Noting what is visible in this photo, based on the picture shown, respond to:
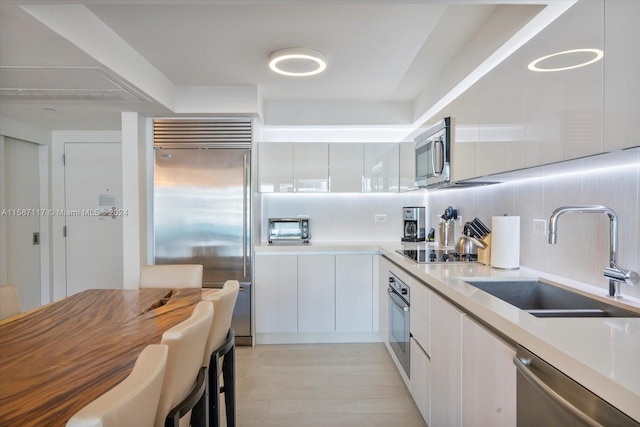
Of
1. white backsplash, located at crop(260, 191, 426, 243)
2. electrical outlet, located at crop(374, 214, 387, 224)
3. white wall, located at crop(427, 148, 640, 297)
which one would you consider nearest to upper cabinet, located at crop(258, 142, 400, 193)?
white backsplash, located at crop(260, 191, 426, 243)

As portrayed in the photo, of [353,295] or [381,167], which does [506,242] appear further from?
[381,167]

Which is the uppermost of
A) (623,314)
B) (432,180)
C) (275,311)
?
(432,180)

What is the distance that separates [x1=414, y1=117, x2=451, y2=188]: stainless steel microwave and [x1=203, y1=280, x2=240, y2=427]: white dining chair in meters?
1.61

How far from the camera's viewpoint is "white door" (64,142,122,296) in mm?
3844

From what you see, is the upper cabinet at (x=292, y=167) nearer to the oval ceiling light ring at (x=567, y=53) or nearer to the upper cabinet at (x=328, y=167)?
the upper cabinet at (x=328, y=167)

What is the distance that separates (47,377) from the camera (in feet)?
3.31

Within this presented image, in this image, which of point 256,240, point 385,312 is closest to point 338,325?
point 385,312

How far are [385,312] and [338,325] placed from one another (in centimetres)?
54

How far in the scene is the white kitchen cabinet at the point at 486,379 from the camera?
43.7 inches

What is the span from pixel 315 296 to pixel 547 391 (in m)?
2.53

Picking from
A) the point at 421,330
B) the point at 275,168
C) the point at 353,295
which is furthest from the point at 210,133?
the point at 421,330

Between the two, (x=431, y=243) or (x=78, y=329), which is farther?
(x=431, y=243)

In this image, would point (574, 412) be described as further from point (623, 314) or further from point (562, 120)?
point (562, 120)

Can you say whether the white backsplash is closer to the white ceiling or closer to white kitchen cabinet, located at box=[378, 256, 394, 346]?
white kitchen cabinet, located at box=[378, 256, 394, 346]
